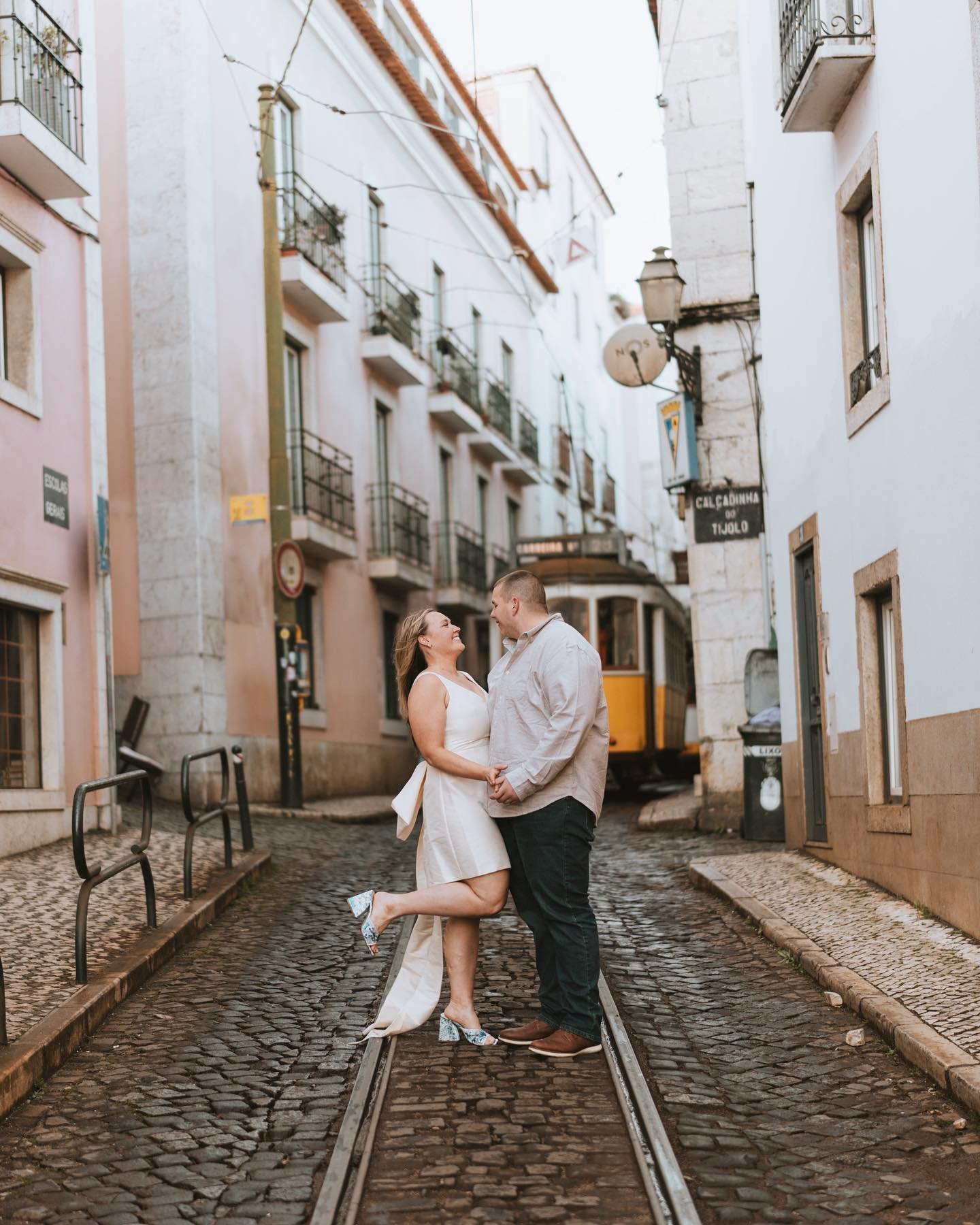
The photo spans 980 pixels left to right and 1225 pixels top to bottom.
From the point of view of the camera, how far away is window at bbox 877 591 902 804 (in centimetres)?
986

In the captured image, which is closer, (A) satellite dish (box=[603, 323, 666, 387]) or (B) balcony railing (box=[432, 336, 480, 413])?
(A) satellite dish (box=[603, 323, 666, 387])

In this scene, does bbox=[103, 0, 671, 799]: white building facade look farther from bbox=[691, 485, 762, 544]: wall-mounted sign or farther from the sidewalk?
the sidewalk

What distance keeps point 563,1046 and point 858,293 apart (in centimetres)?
632

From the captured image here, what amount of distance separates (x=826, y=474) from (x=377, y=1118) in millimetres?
7212

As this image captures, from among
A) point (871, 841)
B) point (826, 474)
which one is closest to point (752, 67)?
point (826, 474)

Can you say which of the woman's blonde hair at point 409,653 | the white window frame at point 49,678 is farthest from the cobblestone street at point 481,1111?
the white window frame at point 49,678

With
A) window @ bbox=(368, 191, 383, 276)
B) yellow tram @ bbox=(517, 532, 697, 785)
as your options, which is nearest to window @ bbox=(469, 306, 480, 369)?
window @ bbox=(368, 191, 383, 276)

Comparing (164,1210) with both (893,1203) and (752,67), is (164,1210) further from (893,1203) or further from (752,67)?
(752,67)

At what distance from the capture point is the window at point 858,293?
10.1 metres

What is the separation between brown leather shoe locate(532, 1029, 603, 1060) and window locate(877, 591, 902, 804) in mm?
4427

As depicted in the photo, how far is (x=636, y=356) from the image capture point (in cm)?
1578

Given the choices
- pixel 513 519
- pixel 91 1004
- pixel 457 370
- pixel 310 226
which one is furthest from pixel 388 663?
pixel 91 1004

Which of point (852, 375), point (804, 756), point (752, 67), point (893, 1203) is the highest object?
point (752, 67)

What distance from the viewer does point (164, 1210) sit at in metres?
4.34
